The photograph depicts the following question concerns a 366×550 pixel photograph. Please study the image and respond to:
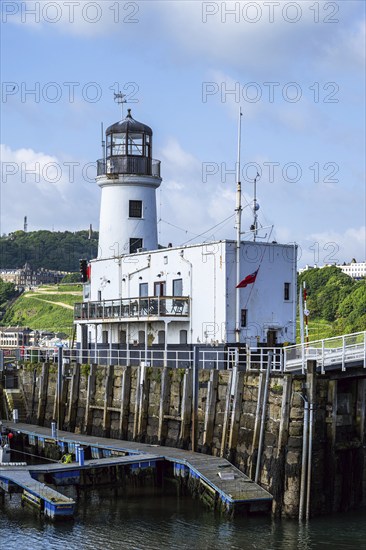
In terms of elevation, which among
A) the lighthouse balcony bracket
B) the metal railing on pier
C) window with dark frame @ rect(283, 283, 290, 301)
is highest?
the lighthouse balcony bracket

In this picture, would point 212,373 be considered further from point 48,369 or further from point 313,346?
point 48,369

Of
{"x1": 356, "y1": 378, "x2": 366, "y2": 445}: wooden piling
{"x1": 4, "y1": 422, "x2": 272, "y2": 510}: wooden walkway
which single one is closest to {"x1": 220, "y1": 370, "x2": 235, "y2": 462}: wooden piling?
{"x1": 4, "y1": 422, "x2": 272, "y2": 510}: wooden walkway

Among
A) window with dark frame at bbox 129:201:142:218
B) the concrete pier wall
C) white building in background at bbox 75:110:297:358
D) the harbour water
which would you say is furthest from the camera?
window with dark frame at bbox 129:201:142:218

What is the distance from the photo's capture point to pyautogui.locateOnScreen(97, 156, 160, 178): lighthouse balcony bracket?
56062 mm

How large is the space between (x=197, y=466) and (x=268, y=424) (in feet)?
10.5

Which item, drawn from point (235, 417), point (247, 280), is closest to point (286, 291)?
point (247, 280)

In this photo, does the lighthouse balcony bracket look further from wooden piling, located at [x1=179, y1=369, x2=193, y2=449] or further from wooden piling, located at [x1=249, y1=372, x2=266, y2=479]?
wooden piling, located at [x1=249, y1=372, x2=266, y2=479]

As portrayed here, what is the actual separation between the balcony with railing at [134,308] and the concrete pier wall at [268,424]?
4.49m

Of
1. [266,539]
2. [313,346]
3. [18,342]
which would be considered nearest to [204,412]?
[313,346]

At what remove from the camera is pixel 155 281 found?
50.6 m

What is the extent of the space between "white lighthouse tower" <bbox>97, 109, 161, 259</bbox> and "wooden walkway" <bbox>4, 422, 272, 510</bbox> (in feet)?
50.4

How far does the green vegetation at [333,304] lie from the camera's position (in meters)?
124

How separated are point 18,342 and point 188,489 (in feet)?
488

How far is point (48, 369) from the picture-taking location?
2060 inches
